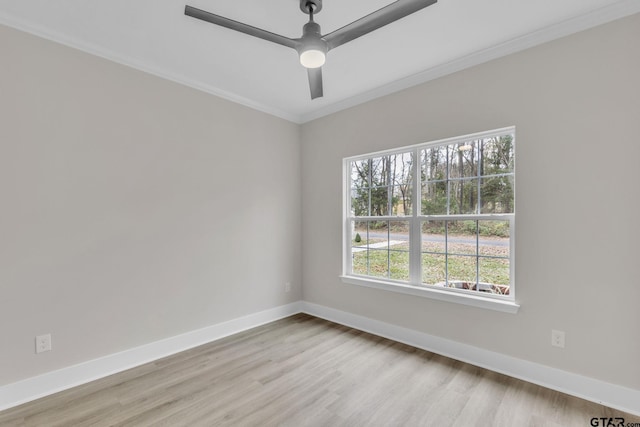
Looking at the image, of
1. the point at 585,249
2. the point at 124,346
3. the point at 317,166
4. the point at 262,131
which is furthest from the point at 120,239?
the point at 585,249

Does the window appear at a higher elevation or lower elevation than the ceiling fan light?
lower

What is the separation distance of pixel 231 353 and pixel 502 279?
2.53 metres

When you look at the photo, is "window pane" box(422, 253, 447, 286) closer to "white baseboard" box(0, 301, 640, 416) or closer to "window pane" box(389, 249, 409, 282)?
"window pane" box(389, 249, 409, 282)

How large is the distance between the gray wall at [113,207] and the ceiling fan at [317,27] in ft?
4.61

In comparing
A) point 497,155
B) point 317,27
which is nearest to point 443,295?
point 497,155

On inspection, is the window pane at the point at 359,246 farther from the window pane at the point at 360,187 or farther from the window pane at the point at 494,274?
the window pane at the point at 494,274

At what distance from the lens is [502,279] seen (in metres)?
2.47

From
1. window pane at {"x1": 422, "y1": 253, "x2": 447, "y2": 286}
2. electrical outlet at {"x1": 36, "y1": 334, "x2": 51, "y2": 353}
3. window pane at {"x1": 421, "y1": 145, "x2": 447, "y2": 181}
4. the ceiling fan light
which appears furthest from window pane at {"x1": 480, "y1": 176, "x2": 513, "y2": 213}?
electrical outlet at {"x1": 36, "y1": 334, "x2": 51, "y2": 353}

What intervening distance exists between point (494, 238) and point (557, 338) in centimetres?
83

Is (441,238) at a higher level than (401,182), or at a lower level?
lower

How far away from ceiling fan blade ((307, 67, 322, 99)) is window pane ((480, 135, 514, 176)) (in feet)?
5.10

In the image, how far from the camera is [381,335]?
312cm

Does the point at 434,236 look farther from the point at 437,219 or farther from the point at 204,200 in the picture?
the point at 204,200

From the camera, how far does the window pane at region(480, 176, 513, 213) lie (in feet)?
8.05
